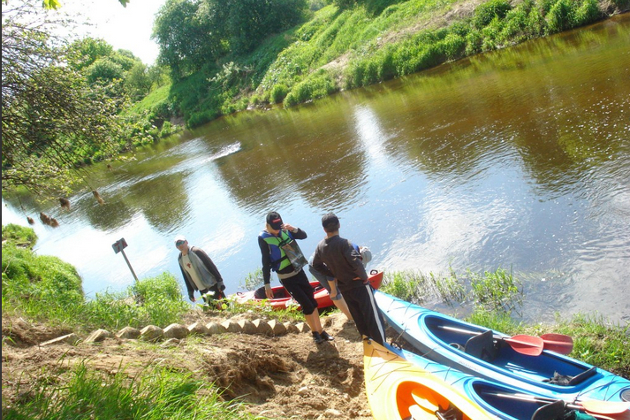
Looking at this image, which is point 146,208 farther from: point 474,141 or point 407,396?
point 407,396

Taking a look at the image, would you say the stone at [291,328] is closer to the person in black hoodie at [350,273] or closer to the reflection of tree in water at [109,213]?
the person in black hoodie at [350,273]

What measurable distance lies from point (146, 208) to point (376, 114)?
10313 mm

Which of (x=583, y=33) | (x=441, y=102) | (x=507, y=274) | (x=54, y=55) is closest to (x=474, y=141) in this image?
(x=441, y=102)

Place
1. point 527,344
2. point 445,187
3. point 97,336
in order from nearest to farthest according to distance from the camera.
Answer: point 527,344 < point 97,336 < point 445,187

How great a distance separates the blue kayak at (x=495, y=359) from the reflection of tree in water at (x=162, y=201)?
1186 cm

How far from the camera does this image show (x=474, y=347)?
17.3 feet

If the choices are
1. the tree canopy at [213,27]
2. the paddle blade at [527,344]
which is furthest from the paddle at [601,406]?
the tree canopy at [213,27]

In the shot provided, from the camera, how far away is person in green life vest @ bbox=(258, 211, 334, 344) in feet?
20.5

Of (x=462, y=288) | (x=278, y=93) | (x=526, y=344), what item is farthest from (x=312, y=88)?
(x=526, y=344)

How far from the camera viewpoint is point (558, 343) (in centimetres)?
491

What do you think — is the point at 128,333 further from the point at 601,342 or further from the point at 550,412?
the point at 601,342

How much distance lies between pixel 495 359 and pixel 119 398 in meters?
3.72

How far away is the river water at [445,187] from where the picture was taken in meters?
8.02

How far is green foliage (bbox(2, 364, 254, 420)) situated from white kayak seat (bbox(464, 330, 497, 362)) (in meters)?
2.58
